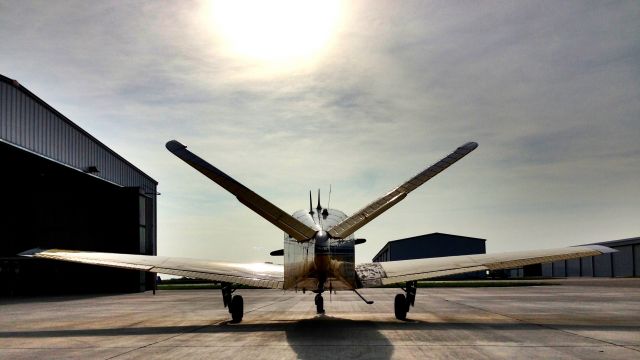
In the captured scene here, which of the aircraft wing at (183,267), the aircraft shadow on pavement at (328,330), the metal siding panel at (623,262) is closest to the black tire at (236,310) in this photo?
the aircraft shadow on pavement at (328,330)

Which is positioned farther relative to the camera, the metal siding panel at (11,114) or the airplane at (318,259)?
the metal siding panel at (11,114)

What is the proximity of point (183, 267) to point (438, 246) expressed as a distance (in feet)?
260

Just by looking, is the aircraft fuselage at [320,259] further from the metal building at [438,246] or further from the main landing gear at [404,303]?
the metal building at [438,246]

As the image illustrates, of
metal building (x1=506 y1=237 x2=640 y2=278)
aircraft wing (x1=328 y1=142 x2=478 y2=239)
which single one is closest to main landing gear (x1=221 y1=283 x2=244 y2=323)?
aircraft wing (x1=328 y1=142 x2=478 y2=239)

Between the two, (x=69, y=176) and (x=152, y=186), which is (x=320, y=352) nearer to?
(x=69, y=176)

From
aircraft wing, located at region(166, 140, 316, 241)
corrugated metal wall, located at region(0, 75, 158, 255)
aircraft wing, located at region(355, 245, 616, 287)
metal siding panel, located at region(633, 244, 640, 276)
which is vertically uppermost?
corrugated metal wall, located at region(0, 75, 158, 255)

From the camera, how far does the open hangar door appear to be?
153 ft

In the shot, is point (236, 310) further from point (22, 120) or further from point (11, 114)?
point (22, 120)

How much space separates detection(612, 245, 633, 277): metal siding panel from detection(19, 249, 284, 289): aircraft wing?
75.3m

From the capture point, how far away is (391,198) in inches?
616

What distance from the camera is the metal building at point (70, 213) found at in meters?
41.2

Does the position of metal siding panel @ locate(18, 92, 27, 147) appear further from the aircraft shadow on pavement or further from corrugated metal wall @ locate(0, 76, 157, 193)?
the aircraft shadow on pavement

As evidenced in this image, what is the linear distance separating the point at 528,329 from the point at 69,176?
38.2 m

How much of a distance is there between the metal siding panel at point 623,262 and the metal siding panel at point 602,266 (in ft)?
6.33
